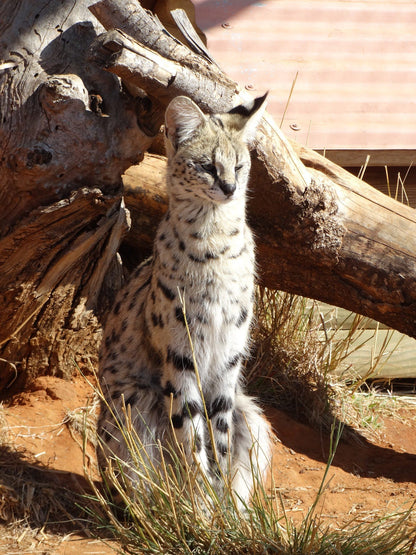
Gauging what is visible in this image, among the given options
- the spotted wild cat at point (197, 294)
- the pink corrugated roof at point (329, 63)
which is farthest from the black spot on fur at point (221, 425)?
the pink corrugated roof at point (329, 63)

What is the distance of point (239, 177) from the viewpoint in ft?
11.8

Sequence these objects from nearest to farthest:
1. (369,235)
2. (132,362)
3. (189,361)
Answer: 1. (189,361)
2. (132,362)
3. (369,235)

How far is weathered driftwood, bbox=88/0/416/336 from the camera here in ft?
13.1

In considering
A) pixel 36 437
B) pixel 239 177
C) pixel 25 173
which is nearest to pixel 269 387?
pixel 36 437

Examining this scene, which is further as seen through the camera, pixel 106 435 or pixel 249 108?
pixel 106 435

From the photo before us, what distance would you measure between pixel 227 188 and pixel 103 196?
755mm

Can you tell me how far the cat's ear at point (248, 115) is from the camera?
3.58 meters

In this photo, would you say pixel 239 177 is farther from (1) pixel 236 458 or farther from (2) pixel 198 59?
(1) pixel 236 458

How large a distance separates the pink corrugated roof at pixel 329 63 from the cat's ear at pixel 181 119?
204 centimetres

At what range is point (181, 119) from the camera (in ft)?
11.4

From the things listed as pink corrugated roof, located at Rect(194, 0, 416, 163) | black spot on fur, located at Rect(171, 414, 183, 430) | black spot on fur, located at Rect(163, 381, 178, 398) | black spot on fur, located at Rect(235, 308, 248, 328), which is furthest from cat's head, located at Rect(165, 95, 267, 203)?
pink corrugated roof, located at Rect(194, 0, 416, 163)

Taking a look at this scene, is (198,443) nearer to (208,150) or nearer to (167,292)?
(167,292)

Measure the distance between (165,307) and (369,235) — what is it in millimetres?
1387

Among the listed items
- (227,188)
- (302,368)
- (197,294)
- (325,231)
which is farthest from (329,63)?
(197,294)
